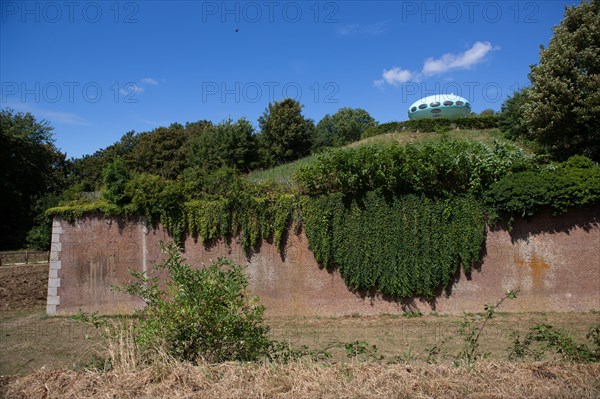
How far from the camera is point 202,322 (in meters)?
4.13

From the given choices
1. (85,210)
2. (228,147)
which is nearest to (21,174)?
(228,147)

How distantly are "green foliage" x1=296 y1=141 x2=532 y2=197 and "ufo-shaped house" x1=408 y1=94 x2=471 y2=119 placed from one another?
21.3 meters

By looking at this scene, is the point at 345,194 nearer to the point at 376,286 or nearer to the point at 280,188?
the point at 280,188

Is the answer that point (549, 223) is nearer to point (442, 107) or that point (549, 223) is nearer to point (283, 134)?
point (442, 107)

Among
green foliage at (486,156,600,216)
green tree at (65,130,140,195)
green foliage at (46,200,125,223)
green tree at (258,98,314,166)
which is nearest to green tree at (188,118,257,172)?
green tree at (258,98,314,166)

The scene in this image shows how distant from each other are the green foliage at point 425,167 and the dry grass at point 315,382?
685 centimetres

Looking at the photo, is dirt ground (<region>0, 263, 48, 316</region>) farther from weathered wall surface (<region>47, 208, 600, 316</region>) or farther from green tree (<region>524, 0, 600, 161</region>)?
green tree (<region>524, 0, 600, 161</region>)

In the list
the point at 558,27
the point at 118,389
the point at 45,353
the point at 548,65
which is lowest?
the point at 45,353

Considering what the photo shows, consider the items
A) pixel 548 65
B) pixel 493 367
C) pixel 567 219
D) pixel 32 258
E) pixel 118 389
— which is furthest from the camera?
pixel 32 258

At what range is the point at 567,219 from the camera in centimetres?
1023

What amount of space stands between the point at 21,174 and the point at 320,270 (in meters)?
31.5

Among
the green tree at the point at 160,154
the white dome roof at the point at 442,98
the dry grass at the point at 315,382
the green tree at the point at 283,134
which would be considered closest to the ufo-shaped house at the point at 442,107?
the white dome roof at the point at 442,98

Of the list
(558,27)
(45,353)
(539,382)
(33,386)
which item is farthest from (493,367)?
(558,27)

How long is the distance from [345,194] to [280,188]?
5.98 feet
